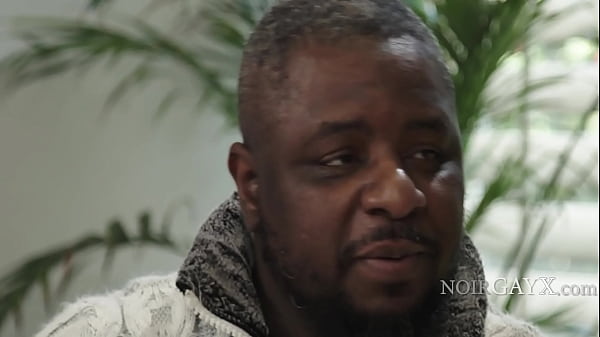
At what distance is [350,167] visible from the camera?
2.04 ft

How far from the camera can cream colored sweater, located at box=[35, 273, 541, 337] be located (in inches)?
28.7

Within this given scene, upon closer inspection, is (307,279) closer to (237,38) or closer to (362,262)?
(362,262)

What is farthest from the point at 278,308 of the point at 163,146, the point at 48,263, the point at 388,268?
the point at 163,146

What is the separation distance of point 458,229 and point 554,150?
30.2 inches

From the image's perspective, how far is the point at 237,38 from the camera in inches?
47.0

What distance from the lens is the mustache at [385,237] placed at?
0.60 meters

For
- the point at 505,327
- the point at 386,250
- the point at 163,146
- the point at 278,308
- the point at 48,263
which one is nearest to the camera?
the point at 386,250

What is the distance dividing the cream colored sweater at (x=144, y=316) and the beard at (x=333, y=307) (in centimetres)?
8

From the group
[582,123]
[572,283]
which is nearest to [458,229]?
[582,123]

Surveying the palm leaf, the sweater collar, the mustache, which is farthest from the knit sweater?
the palm leaf

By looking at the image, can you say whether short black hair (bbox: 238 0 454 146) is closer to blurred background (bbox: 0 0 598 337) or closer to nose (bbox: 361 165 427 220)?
nose (bbox: 361 165 427 220)

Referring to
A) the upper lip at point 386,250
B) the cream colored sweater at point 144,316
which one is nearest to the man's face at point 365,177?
the upper lip at point 386,250

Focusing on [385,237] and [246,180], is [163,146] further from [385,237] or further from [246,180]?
[385,237]

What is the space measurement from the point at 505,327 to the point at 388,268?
268mm
